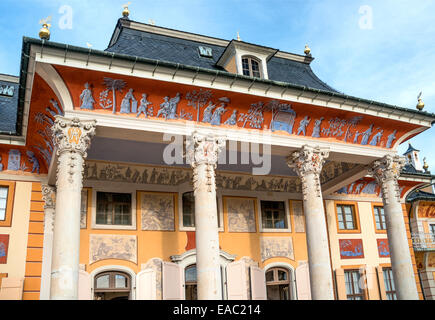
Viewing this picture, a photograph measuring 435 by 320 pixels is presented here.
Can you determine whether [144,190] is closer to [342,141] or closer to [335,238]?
[342,141]

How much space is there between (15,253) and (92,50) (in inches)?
301

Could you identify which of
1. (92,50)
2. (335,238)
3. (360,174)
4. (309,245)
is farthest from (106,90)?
(335,238)

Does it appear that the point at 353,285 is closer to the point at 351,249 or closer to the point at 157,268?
the point at 351,249

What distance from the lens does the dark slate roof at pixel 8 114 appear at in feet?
52.0

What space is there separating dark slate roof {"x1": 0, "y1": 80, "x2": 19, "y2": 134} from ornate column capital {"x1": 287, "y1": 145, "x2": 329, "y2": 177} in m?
9.60

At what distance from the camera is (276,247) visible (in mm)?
19156

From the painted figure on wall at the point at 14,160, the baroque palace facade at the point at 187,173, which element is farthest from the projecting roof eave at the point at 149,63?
the painted figure on wall at the point at 14,160

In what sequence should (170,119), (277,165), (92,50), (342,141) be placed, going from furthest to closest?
(277,165), (342,141), (170,119), (92,50)

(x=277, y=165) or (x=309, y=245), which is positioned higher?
(x=277, y=165)

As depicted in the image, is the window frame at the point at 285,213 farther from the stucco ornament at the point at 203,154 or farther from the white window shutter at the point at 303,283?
the stucco ornament at the point at 203,154

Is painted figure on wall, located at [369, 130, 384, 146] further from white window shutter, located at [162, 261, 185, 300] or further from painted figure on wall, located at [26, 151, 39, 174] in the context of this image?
painted figure on wall, located at [26, 151, 39, 174]

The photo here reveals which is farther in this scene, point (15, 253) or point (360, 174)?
point (360, 174)

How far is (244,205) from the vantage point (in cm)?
1917

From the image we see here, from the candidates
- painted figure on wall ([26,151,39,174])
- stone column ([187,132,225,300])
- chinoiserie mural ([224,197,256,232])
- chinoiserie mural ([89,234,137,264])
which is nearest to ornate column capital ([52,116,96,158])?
stone column ([187,132,225,300])
